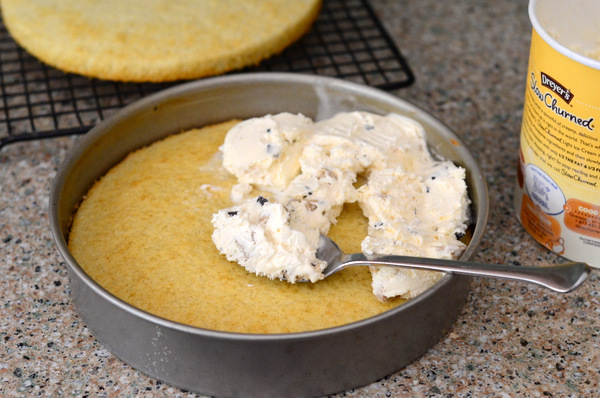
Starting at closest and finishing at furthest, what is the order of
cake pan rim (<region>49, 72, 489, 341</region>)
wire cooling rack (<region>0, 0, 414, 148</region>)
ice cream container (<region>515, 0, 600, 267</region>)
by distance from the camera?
cake pan rim (<region>49, 72, 489, 341</region>) → ice cream container (<region>515, 0, 600, 267</region>) → wire cooling rack (<region>0, 0, 414, 148</region>)

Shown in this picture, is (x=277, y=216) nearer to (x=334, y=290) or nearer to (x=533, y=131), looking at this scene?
(x=334, y=290)

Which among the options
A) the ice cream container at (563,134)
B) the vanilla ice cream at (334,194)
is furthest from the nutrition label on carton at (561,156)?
the vanilla ice cream at (334,194)

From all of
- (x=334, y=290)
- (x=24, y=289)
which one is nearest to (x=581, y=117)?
(x=334, y=290)

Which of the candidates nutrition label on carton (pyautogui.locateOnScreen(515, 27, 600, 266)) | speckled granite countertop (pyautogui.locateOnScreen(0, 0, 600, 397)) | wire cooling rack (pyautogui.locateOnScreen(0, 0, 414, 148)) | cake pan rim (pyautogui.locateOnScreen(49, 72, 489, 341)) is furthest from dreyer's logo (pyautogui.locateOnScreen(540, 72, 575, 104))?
wire cooling rack (pyautogui.locateOnScreen(0, 0, 414, 148))

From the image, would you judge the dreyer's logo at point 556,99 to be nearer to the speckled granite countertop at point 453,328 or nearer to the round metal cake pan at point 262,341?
the round metal cake pan at point 262,341

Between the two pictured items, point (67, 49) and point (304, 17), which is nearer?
point (67, 49)

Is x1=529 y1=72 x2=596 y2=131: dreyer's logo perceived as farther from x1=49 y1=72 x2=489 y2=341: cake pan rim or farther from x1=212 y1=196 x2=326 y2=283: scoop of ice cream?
x1=212 y1=196 x2=326 y2=283: scoop of ice cream
